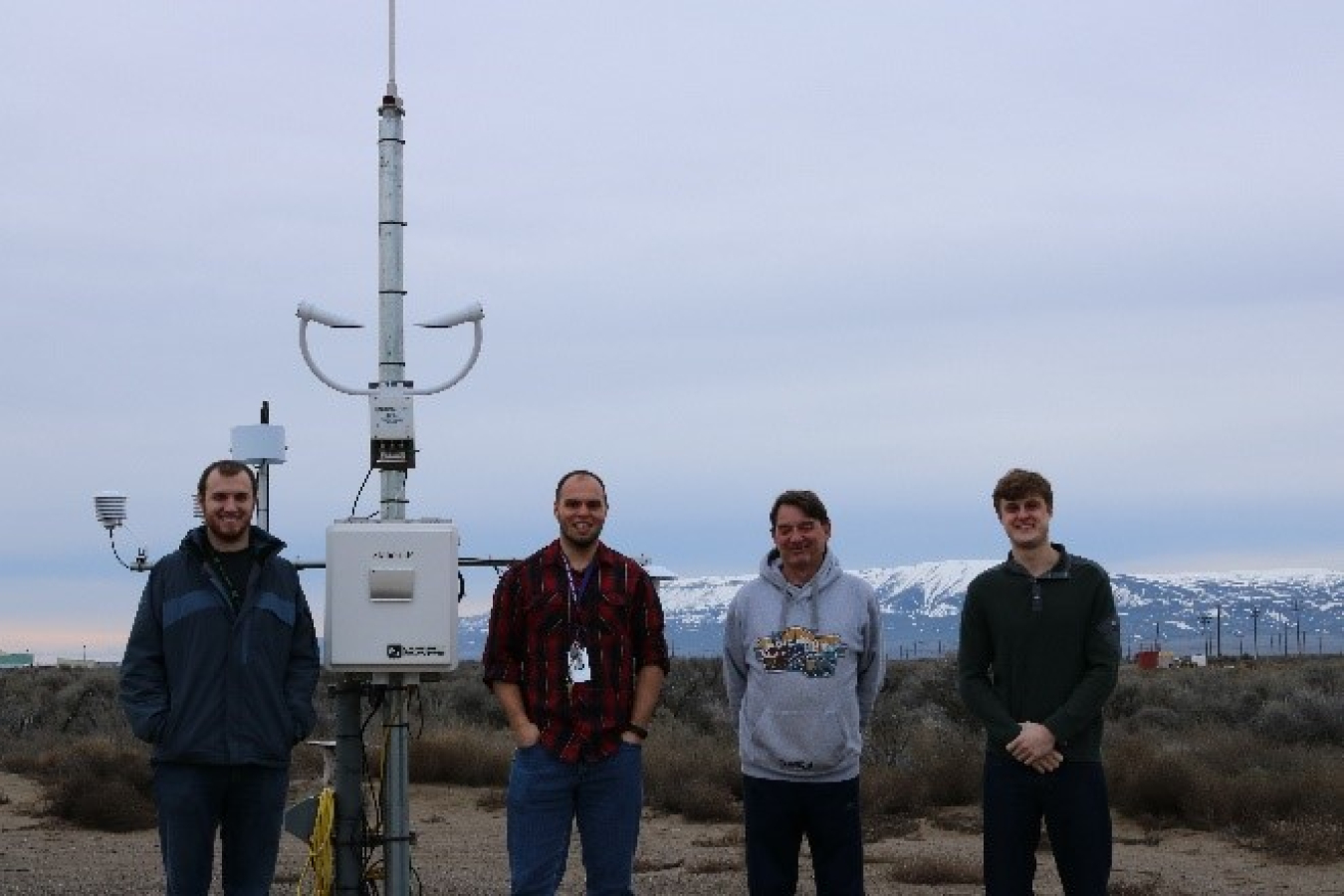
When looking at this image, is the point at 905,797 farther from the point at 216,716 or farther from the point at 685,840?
the point at 216,716

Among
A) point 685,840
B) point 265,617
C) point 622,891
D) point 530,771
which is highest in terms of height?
point 265,617

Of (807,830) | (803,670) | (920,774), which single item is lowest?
(920,774)

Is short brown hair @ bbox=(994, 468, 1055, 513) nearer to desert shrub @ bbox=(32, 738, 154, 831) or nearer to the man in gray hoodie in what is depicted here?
the man in gray hoodie

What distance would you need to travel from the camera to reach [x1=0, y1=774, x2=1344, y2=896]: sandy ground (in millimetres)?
10953

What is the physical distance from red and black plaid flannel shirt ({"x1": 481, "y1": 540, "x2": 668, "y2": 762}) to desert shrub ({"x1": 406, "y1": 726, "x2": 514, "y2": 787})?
10.7 meters

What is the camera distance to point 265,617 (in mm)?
5875

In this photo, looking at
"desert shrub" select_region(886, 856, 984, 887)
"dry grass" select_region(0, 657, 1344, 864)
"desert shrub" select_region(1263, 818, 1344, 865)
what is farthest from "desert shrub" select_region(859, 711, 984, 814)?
"desert shrub" select_region(1263, 818, 1344, 865)

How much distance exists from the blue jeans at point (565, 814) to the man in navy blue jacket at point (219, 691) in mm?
786

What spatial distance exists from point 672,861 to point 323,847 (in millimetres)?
5797

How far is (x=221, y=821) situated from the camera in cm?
595

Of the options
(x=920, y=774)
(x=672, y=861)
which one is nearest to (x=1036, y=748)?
(x=672, y=861)

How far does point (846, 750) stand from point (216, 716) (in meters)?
2.11

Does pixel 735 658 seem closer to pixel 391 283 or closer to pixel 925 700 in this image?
pixel 391 283

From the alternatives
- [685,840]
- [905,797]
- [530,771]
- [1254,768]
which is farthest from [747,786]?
[1254,768]
